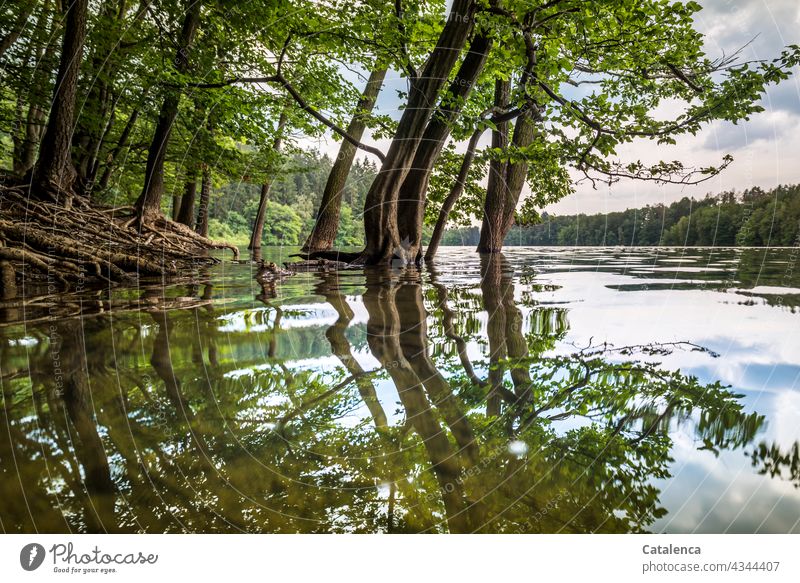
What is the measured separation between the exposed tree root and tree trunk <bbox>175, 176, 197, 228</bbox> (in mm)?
5172

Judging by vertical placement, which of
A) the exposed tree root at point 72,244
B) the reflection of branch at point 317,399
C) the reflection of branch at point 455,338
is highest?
the exposed tree root at point 72,244

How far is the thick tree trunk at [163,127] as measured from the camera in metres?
8.77

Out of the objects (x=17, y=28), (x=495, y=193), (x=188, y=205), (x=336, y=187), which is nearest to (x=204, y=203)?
(x=188, y=205)

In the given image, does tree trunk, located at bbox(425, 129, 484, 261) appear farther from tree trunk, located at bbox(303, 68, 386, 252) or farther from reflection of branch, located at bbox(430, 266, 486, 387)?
reflection of branch, located at bbox(430, 266, 486, 387)

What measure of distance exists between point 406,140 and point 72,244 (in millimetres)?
5568

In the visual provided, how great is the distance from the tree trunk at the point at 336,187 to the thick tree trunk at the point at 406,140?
14.5ft

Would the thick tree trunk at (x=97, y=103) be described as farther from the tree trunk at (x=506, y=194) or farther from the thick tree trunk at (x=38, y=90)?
the tree trunk at (x=506, y=194)

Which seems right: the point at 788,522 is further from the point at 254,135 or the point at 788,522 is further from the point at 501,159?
the point at 254,135

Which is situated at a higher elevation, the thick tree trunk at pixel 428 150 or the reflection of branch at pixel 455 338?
the thick tree trunk at pixel 428 150

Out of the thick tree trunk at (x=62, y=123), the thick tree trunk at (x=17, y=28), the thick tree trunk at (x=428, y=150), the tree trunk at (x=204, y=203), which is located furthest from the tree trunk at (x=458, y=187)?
the thick tree trunk at (x=17, y=28)

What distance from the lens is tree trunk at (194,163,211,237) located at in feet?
45.1
